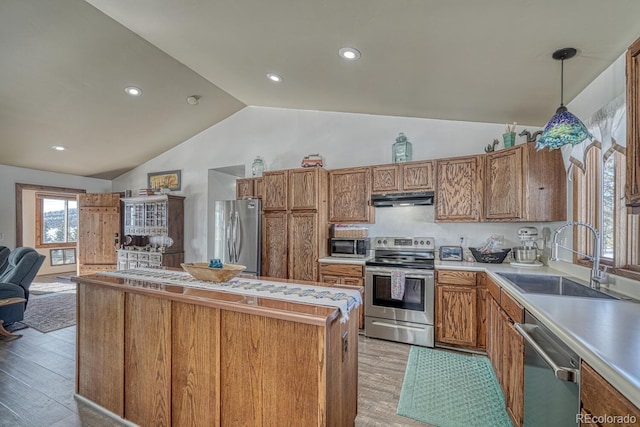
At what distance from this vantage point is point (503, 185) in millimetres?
3021

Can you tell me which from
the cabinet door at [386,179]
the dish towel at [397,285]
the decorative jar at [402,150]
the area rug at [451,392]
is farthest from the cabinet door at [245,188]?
the area rug at [451,392]

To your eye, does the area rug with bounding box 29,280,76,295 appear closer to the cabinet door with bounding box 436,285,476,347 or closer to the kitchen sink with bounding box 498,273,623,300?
the cabinet door with bounding box 436,285,476,347

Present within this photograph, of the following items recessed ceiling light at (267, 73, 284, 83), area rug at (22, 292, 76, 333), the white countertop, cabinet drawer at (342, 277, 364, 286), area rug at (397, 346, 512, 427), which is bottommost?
area rug at (22, 292, 76, 333)

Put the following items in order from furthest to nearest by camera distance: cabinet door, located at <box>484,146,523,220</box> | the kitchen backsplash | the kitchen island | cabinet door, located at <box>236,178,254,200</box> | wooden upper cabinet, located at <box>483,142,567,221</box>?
cabinet door, located at <box>236,178,254,200</box> → the kitchen backsplash → cabinet door, located at <box>484,146,523,220</box> → wooden upper cabinet, located at <box>483,142,567,221</box> → the kitchen island

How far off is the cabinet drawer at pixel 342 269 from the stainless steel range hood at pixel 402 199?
87cm

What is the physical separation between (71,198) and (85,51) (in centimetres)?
608

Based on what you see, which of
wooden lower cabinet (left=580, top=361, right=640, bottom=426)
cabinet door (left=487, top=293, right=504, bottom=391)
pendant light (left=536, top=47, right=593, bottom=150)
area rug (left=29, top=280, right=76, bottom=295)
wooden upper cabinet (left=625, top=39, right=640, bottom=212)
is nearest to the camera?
wooden lower cabinet (left=580, top=361, right=640, bottom=426)

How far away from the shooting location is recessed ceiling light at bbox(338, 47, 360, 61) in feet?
7.54

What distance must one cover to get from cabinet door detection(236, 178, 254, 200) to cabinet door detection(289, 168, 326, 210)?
89cm

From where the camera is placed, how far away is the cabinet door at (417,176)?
3.51m

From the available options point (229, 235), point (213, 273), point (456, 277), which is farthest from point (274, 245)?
point (456, 277)

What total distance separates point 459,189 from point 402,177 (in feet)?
2.22

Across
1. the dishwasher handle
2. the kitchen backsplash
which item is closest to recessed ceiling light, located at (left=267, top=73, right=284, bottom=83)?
the kitchen backsplash

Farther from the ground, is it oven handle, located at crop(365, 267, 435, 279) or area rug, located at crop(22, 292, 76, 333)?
oven handle, located at crop(365, 267, 435, 279)
